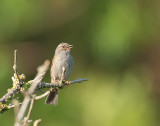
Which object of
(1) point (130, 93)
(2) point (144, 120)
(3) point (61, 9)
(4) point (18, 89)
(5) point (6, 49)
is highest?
(3) point (61, 9)

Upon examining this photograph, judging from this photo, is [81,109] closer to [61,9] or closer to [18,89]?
[61,9]

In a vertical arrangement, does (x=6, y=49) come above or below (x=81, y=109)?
above

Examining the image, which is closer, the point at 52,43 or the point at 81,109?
the point at 81,109

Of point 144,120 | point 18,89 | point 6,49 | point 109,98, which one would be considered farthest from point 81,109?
point 18,89

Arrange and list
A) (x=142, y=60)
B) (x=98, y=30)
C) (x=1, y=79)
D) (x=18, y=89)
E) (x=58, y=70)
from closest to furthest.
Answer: (x=18, y=89) → (x=58, y=70) → (x=1, y=79) → (x=98, y=30) → (x=142, y=60)

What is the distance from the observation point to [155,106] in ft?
27.1

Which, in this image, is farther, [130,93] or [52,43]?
[52,43]

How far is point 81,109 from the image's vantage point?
7.77 metres

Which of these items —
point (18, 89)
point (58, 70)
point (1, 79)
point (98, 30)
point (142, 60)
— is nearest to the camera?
point (18, 89)

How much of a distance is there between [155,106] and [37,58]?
2.49 meters

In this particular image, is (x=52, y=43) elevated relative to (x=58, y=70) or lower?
elevated

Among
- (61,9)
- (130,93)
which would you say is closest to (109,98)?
(130,93)

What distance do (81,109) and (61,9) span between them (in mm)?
2285

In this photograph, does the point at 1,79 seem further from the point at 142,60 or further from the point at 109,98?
the point at 142,60
